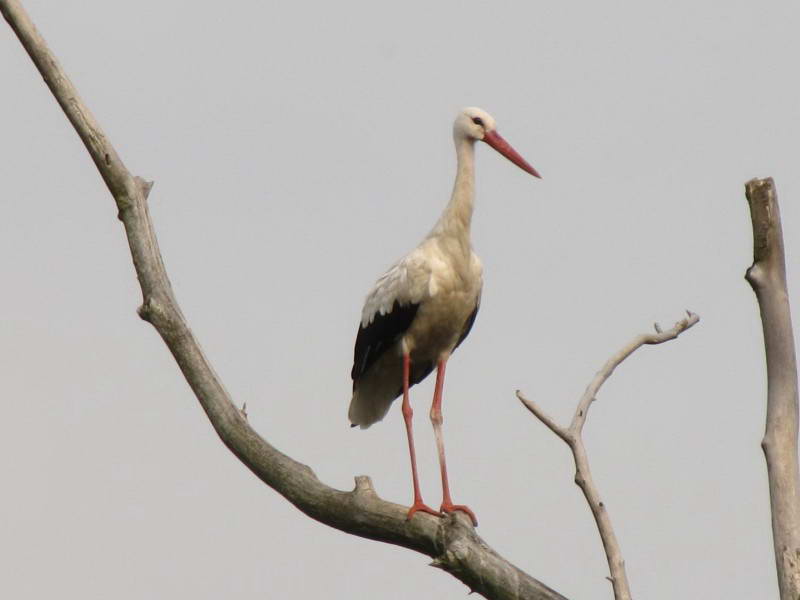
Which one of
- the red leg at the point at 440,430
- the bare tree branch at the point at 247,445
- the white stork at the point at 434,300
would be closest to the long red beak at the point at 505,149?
the white stork at the point at 434,300

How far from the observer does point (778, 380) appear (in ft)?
26.9

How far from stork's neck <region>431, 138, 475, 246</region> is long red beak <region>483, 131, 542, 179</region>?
0.16 m

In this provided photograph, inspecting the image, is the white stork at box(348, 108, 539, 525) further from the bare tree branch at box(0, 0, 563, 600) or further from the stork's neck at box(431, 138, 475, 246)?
the bare tree branch at box(0, 0, 563, 600)

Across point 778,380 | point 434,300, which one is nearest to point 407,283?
point 434,300

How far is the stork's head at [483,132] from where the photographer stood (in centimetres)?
1162

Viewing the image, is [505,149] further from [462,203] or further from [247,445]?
[247,445]

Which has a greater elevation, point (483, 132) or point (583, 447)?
point (483, 132)

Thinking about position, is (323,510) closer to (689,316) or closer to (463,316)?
(689,316)

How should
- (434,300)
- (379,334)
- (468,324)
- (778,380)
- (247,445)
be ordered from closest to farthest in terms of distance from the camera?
(778,380), (247,445), (434,300), (379,334), (468,324)

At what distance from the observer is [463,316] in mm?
11391

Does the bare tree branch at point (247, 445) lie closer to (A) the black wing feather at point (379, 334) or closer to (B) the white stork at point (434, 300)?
(B) the white stork at point (434, 300)

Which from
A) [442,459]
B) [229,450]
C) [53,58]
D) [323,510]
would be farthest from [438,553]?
[53,58]

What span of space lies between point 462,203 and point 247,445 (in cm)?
335

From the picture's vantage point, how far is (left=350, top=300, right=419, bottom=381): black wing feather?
11.3 m
